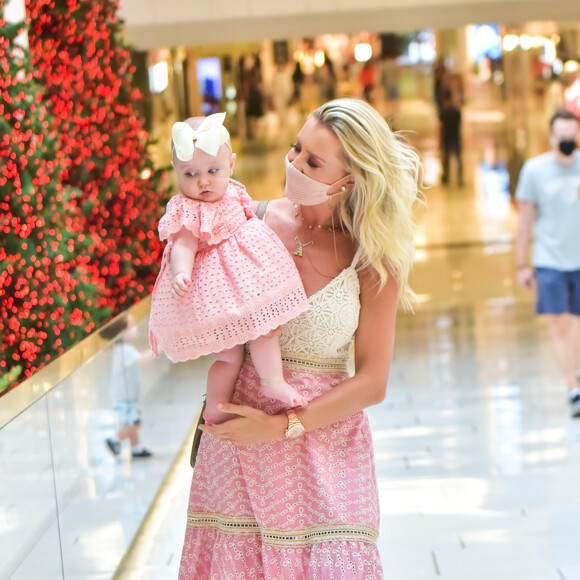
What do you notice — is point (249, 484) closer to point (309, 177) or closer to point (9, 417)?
point (309, 177)

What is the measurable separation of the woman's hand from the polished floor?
57 cm

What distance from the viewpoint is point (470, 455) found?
537 centimetres

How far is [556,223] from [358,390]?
3.95 m

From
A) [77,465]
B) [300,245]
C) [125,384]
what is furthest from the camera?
[125,384]

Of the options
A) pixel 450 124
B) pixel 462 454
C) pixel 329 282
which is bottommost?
pixel 462 454

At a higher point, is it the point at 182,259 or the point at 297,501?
the point at 182,259

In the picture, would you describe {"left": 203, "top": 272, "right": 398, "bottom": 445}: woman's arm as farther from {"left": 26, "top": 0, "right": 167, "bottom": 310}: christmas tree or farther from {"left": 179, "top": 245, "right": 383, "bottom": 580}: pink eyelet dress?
{"left": 26, "top": 0, "right": 167, "bottom": 310}: christmas tree

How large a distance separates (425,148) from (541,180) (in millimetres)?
9223

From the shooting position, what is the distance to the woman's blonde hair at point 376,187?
202cm

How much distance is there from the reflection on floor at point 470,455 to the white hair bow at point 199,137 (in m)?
2.50

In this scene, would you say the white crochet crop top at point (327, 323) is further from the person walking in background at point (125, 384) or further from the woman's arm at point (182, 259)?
the person walking in background at point (125, 384)

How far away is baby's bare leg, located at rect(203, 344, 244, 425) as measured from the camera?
2.09 metres

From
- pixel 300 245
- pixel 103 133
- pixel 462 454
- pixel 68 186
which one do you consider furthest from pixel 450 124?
pixel 300 245

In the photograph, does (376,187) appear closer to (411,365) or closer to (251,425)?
(251,425)
